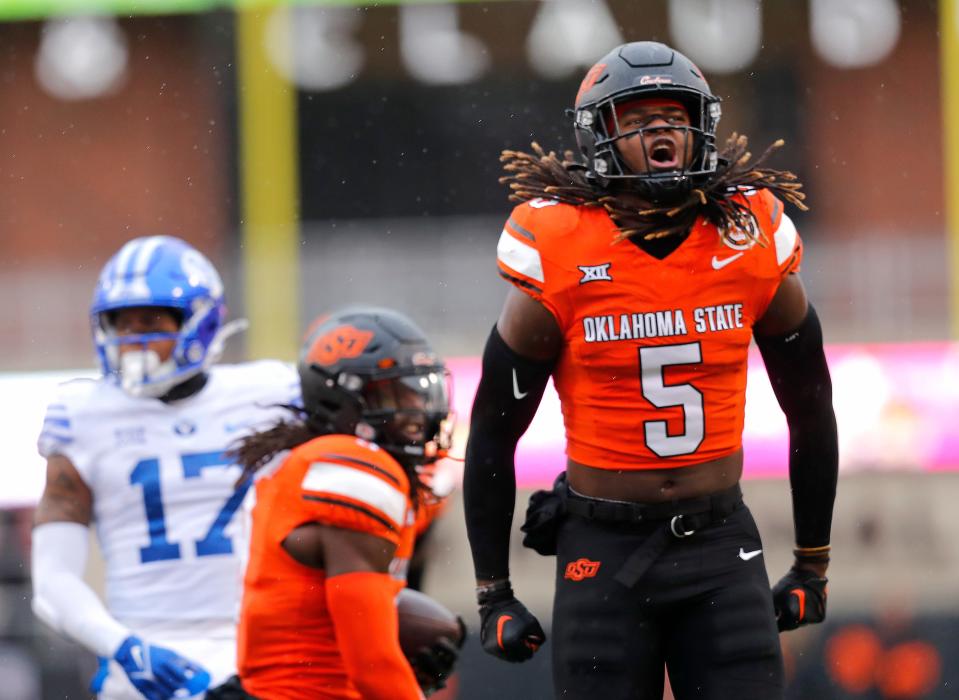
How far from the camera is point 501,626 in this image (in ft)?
11.1

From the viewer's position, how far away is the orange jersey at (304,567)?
3.38 metres

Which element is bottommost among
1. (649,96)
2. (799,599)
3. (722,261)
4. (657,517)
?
(799,599)

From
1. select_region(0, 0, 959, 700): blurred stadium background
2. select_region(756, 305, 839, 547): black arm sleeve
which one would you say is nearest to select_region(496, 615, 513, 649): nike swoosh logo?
select_region(756, 305, 839, 547): black arm sleeve

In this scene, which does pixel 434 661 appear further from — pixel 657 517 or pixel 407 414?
pixel 657 517

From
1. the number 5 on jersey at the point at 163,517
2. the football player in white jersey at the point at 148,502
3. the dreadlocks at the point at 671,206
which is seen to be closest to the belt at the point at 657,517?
the dreadlocks at the point at 671,206

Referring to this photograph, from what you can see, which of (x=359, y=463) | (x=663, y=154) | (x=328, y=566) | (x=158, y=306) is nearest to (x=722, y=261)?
(x=663, y=154)

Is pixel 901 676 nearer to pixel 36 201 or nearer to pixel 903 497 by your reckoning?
pixel 903 497

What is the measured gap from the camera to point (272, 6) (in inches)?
597

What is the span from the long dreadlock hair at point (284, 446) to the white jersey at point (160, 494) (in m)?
0.40

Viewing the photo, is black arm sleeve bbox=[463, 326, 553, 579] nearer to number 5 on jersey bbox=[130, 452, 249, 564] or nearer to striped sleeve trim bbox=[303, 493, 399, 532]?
striped sleeve trim bbox=[303, 493, 399, 532]

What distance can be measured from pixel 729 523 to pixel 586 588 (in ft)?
1.04

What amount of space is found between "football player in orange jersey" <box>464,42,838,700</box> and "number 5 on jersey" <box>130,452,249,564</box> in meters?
1.05

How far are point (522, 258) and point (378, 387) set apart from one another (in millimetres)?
687

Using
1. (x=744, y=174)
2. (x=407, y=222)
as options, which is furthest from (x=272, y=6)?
(x=744, y=174)
